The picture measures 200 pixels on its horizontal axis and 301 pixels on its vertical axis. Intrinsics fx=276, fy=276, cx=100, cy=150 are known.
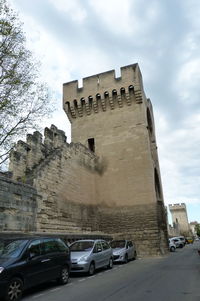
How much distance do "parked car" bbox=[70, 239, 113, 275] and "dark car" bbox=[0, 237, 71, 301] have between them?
4.14ft

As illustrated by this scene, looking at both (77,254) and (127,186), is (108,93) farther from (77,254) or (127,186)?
(77,254)

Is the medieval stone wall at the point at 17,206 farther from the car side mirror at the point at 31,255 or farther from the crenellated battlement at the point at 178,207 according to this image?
the crenellated battlement at the point at 178,207

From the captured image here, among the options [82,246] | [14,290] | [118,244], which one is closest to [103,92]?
[118,244]

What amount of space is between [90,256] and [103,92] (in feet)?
47.4

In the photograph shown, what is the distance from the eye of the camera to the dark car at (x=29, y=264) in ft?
18.6

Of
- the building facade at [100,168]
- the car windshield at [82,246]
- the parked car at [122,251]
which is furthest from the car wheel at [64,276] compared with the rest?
the parked car at [122,251]

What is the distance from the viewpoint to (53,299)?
19.0ft

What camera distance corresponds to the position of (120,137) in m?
20.3

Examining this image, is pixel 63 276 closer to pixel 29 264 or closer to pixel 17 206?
pixel 29 264

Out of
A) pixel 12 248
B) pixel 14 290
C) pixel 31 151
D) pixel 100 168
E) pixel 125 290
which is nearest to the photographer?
pixel 14 290

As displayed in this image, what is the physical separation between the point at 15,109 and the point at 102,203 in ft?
34.6

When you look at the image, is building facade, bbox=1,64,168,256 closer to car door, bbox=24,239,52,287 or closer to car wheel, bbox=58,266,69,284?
car wheel, bbox=58,266,69,284

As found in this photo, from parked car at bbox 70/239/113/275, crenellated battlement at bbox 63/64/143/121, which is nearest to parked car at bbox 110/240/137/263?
parked car at bbox 70/239/113/275

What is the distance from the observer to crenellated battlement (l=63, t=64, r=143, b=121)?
67.7 feet
